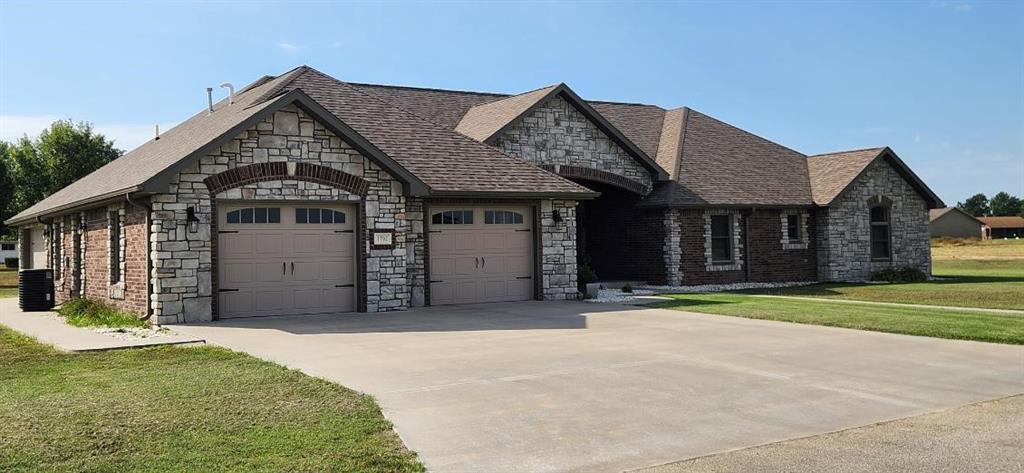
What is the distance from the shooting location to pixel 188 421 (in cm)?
702

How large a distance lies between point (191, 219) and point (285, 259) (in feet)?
6.50

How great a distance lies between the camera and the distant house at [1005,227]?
4911 inches

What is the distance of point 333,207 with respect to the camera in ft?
55.3

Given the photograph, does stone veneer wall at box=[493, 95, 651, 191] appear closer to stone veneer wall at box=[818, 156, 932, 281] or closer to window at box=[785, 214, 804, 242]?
window at box=[785, 214, 804, 242]

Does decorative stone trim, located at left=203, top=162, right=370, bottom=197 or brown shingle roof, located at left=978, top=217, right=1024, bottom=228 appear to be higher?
brown shingle roof, located at left=978, top=217, right=1024, bottom=228

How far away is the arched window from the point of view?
28.5m

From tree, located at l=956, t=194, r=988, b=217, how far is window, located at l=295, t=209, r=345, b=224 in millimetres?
183975

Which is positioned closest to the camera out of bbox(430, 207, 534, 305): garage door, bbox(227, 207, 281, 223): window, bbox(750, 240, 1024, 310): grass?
bbox(227, 207, 281, 223): window

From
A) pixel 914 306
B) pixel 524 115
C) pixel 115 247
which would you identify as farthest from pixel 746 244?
pixel 115 247

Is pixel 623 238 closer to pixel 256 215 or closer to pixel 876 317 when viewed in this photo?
pixel 876 317

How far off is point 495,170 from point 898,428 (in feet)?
44.5

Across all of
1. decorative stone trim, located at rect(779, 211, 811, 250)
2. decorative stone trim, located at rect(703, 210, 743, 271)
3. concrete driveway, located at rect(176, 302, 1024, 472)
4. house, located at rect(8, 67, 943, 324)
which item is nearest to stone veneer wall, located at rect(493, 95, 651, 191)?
house, located at rect(8, 67, 943, 324)

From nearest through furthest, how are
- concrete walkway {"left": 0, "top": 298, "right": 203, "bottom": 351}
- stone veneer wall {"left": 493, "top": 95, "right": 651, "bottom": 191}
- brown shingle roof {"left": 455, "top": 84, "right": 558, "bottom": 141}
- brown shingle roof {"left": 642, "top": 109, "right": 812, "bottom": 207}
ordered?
1. concrete walkway {"left": 0, "top": 298, "right": 203, "bottom": 351}
2. brown shingle roof {"left": 455, "top": 84, "right": 558, "bottom": 141}
3. stone veneer wall {"left": 493, "top": 95, "right": 651, "bottom": 191}
4. brown shingle roof {"left": 642, "top": 109, "right": 812, "bottom": 207}

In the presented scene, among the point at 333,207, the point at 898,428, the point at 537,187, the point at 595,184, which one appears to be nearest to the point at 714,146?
the point at 595,184
